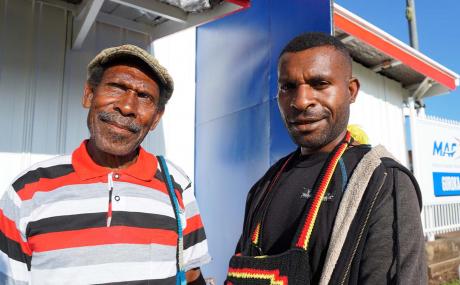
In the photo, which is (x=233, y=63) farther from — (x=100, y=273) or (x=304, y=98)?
(x=100, y=273)

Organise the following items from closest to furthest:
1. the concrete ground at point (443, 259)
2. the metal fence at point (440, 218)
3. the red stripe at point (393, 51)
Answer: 1. the red stripe at point (393, 51)
2. the concrete ground at point (443, 259)
3. the metal fence at point (440, 218)

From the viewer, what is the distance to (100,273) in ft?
4.21

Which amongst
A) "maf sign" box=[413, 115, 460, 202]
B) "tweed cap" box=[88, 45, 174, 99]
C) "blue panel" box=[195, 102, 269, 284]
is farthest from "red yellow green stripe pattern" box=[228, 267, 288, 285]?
"maf sign" box=[413, 115, 460, 202]

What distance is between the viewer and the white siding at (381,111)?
622cm

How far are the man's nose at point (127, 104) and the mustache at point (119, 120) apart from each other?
22 mm

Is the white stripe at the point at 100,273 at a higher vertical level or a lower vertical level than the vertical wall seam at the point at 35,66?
lower

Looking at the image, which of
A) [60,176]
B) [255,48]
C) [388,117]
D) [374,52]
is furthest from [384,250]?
[388,117]

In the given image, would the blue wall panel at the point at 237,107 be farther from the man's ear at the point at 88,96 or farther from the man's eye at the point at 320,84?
the man's ear at the point at 88,96

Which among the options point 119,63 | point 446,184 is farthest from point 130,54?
point 446,184

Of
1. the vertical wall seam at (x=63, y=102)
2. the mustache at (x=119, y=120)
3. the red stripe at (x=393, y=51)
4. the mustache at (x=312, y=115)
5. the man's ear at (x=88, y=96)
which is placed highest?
the red stripe at (x=393, y=51)

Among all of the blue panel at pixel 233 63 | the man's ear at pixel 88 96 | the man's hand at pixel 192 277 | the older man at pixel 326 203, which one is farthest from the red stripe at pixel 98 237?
the blue panel at pixel 233 63

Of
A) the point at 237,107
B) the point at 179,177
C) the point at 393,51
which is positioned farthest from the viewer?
the point at 393,51

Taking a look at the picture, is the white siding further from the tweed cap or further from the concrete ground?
the tweed cap

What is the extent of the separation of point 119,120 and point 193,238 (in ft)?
2.02
